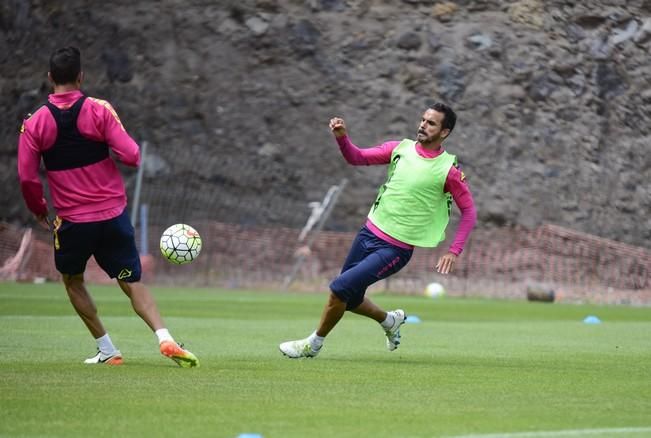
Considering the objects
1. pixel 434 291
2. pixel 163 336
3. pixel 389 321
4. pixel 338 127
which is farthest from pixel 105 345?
pixel 434 291

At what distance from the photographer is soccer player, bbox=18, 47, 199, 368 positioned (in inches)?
390

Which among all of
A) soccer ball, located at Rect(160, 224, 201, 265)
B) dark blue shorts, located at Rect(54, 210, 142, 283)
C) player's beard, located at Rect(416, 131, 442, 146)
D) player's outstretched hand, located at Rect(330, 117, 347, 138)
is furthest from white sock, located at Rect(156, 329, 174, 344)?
player's beard, located at Rect(416, 131, 442, 146)

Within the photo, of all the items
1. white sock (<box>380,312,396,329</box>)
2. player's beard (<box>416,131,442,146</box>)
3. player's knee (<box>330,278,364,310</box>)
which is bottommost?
white sock (<box>380,312,396,329</box>)

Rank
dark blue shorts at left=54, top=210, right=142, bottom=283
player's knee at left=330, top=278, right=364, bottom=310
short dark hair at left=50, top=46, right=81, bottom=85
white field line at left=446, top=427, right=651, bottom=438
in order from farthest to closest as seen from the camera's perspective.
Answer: player's knee at left=330, top=278, right=364, bottom=310
dark blue shorts at left=54, top=210, right=142, bottom=283
short dark hair at left=50, top=46, right=81, bottom=85
white field line at left=446, top=427, right=651, bottom=438

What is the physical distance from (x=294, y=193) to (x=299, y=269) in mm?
4695

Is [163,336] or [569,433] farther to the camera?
[163,336]

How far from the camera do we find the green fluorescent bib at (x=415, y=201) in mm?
11508

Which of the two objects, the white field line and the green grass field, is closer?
the white field line

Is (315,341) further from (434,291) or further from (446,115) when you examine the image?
(434,291)

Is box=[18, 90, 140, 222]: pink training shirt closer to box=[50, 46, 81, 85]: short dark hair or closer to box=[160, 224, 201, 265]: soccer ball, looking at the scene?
box=[50, 46, 81, 85]: short dark hair

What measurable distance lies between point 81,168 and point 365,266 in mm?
2573

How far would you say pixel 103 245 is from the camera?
33.6 ft

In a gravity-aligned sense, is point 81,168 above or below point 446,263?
above

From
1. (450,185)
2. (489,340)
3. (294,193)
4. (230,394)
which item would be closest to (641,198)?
(294,193)
